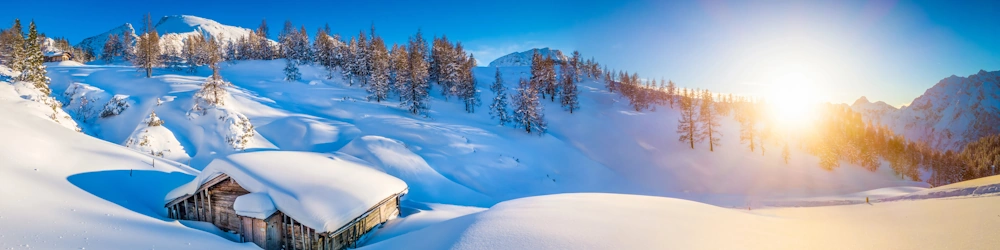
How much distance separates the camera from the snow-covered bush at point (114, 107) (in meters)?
29.5

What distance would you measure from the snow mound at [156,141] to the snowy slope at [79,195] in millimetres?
6978

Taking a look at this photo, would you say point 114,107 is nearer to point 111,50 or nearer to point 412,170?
point 412,170

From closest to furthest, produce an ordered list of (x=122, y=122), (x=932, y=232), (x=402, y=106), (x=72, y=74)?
(x=932, y=232) → (x=122, y=122) → (x=72, y=74) → (x=402, y=106)

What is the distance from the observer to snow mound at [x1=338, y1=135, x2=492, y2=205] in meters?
22.6

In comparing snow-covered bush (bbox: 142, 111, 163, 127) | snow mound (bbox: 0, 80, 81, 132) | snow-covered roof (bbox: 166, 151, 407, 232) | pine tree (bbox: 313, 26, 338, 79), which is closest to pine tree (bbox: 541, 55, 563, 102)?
pine tree (bbox: 313, 26, 338, 79)

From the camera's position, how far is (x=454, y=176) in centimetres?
2661

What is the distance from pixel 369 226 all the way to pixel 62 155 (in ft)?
37.8

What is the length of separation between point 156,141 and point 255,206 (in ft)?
68.1

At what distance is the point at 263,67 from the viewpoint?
60125mm

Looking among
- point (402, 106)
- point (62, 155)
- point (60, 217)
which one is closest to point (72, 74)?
point (402, 106)

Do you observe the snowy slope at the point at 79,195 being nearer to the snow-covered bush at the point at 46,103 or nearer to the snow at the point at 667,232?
the snow at the point at 667,232

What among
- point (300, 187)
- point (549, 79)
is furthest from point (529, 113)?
point (300, 187)

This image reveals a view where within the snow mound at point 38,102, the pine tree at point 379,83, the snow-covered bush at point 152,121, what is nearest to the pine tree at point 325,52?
the pine tree at point 379,83

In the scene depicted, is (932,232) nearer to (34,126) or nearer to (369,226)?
(369,226)
